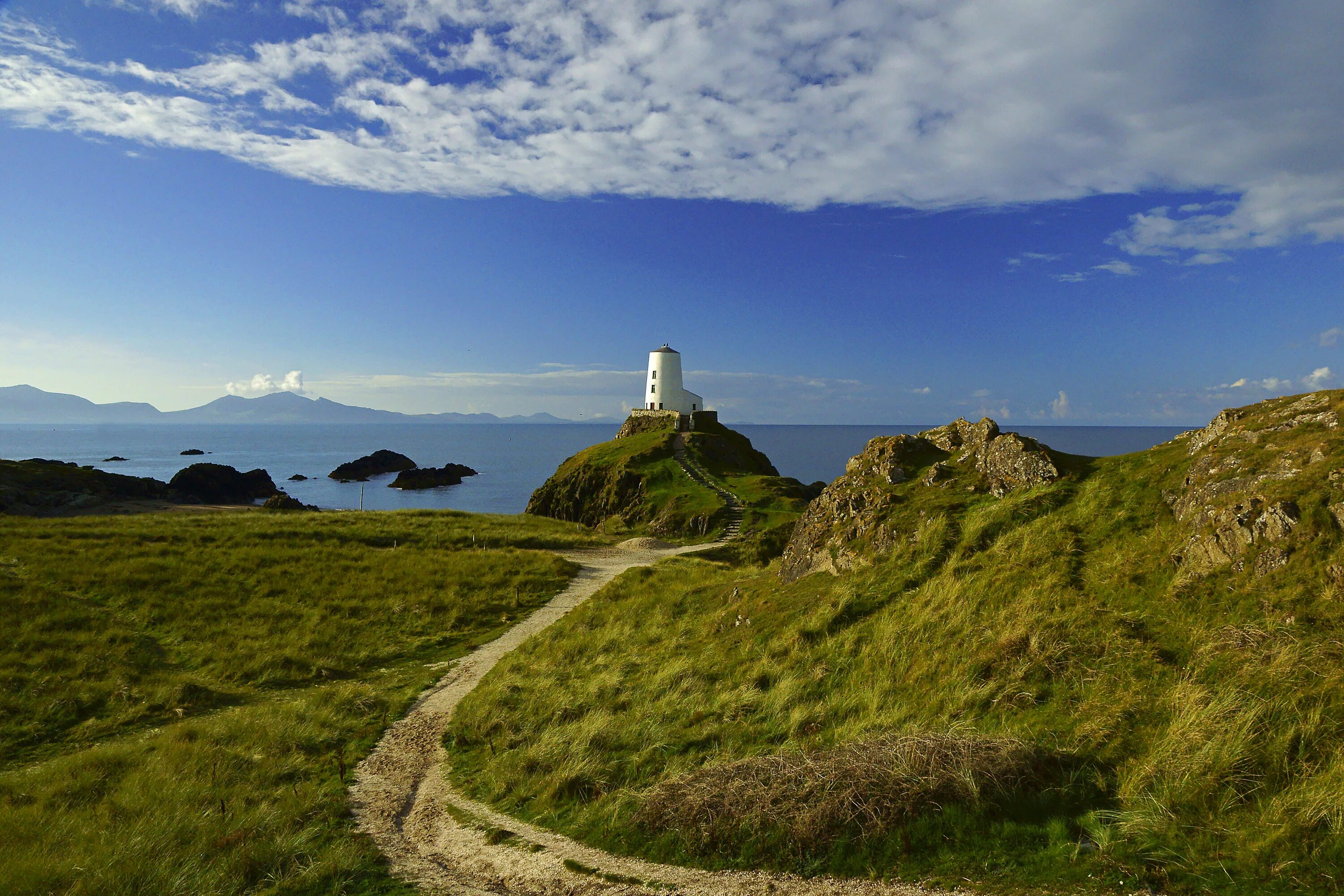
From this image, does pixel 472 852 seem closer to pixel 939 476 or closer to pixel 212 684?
pixel 212 684

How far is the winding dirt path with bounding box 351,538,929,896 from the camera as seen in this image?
6.98 m

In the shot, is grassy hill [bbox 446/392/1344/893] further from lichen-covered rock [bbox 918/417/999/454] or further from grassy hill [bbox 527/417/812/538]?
grassy hill [bbox 527/417/812/538]

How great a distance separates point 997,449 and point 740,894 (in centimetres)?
1401

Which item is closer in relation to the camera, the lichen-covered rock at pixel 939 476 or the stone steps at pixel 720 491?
the lichen-covered rock at pixel 939 476

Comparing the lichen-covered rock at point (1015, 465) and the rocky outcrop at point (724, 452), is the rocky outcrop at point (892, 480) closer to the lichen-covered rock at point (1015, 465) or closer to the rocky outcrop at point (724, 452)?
the lichen-covered rock at point (1015, 465)

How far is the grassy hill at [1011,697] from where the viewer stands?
22.1ft

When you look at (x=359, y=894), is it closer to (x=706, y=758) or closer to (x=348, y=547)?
(x=706, y=758)

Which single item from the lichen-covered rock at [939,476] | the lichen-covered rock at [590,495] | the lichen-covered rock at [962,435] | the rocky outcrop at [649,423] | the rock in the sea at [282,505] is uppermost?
the rocky outcrop at [649,423]

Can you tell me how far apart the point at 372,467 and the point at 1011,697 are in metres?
151

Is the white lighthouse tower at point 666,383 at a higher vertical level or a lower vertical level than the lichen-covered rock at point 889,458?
higher

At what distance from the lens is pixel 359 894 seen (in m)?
8.00

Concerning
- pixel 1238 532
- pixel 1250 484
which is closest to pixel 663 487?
pixel 1250 484

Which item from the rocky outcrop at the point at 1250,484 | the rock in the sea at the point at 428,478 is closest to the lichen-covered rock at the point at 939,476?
the rocky outcrop at the point at 1250,484

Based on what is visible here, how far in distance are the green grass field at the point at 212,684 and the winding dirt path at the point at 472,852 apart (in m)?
0.46
